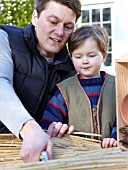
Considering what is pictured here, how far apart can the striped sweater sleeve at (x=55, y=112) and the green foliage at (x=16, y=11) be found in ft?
14.8

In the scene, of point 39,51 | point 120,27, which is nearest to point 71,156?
point 39,51

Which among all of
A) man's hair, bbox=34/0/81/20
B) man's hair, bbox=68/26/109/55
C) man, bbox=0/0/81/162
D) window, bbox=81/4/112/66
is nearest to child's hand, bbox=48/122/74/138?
man, bbox=0/0/81/162

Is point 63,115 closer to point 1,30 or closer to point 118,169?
point 1,30

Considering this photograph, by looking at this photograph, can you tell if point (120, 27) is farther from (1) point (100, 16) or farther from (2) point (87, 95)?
(2) point (87, 95)

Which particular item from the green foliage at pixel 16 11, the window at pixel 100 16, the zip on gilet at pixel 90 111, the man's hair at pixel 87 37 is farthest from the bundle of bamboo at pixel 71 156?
the window at pixel 100 16

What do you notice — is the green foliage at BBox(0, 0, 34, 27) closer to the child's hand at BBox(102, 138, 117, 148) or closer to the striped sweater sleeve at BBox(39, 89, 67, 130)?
the striped sweater sleeve at BBox(39, 89, 67, 130)

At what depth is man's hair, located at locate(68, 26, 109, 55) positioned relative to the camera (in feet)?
5.60

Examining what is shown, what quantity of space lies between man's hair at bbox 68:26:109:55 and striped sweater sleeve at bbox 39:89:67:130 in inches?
8.4

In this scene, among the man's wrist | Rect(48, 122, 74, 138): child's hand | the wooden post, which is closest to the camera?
the man's wrist

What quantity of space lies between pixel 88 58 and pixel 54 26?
0.58 ft

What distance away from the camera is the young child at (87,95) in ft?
5.27

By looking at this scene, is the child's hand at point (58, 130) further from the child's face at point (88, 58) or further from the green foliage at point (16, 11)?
the green foliage at point (16, 11)

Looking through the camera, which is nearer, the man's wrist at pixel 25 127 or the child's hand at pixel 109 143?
the man's wrist at pixel 25 127

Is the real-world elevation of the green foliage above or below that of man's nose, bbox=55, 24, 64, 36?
below
